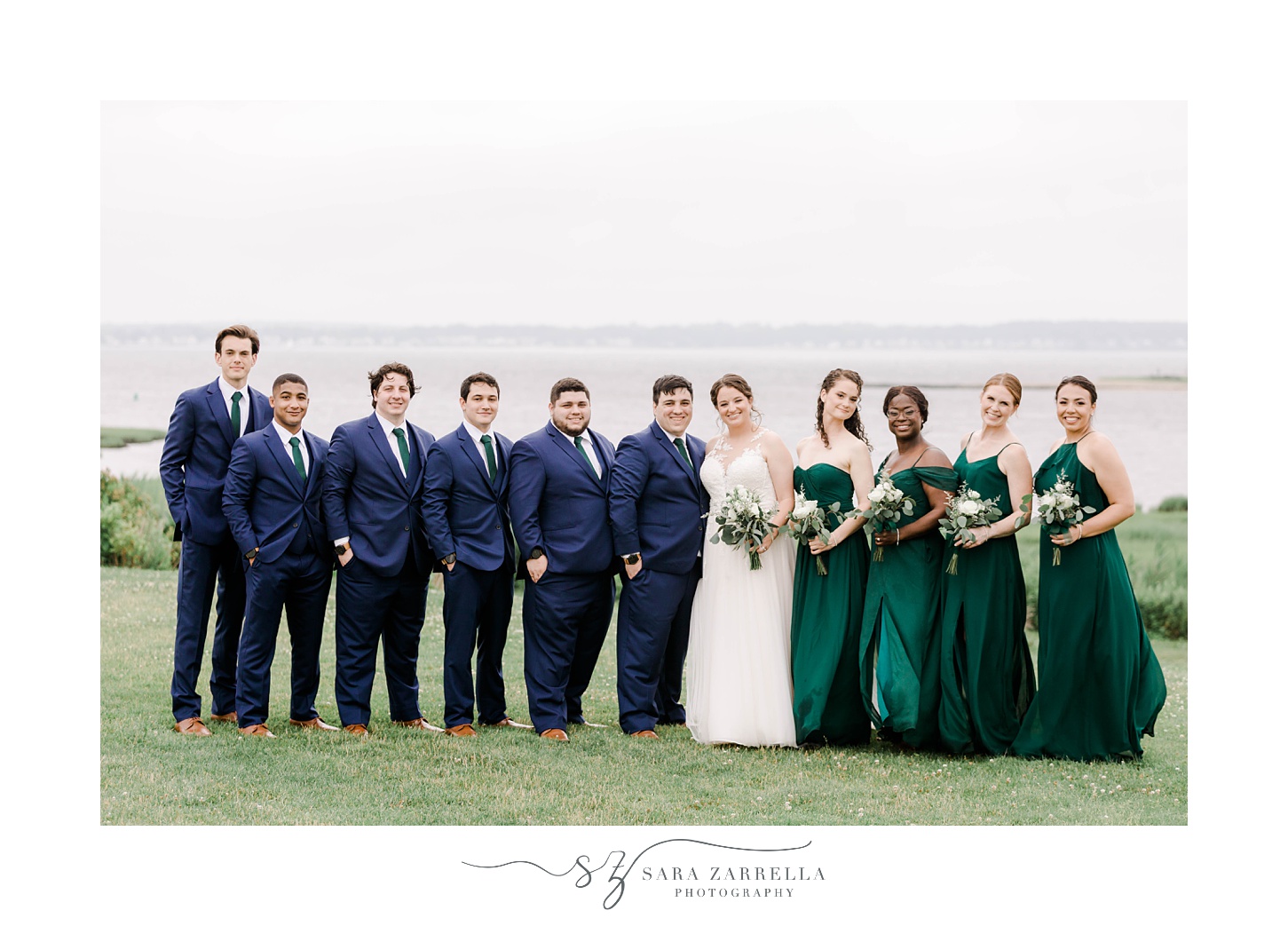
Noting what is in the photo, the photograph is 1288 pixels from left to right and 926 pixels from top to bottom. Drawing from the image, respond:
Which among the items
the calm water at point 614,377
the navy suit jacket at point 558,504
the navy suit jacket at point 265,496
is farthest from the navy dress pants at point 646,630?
the calm water at point 614,377

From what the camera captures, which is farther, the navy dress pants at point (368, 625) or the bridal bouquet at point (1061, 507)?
the navy dress pants at point (368, 625)

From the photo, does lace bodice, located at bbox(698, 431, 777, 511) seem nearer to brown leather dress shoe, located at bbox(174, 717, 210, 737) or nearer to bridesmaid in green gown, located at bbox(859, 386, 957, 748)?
bridesmaid in green gown, located at bbox(859, 386, 957, 748)

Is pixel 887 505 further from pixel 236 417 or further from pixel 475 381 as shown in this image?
pixel 236 417

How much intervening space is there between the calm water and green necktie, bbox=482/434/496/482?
6211mm

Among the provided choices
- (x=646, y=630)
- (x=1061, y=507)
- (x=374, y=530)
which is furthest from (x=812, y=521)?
(x=374, y=530)

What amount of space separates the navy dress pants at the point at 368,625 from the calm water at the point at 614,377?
6.33 metres

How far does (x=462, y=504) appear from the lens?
7.55 meters

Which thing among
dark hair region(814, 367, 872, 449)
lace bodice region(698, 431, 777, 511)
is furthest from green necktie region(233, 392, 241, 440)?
dark hair region(814, 367, 872, 449)

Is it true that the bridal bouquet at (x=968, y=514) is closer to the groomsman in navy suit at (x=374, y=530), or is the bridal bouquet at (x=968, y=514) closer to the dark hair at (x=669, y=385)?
the dark hair at (x=669, y=385)

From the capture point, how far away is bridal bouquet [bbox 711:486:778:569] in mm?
7246

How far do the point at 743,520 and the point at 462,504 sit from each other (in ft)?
→ 5.94

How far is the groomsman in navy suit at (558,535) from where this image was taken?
7578 millimetres
